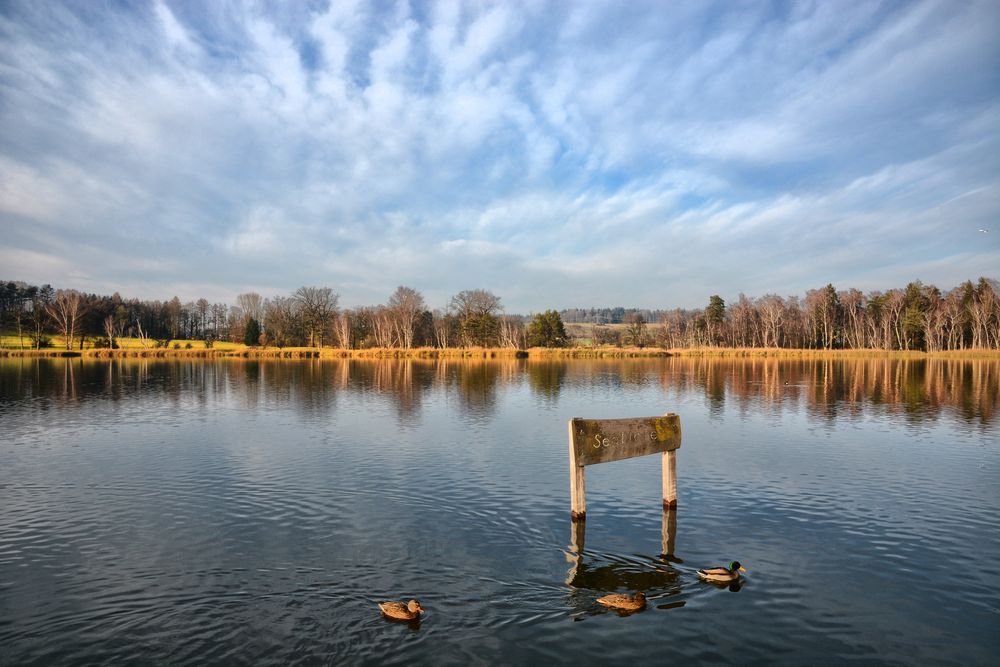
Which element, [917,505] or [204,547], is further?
Result: [917,505]

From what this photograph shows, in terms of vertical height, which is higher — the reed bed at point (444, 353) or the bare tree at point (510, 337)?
the bare tree at point (510, 337)

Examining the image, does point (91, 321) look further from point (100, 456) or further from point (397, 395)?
point (100, 456)

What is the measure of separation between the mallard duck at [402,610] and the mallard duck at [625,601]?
10.5 ft

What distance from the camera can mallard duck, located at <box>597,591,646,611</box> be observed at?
9.96m

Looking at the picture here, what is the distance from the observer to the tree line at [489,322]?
128250 millimetres

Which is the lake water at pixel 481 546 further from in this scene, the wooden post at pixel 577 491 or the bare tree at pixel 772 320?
the bare tree at pixel 772 320

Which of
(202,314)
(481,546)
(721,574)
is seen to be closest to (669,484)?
(721,574)

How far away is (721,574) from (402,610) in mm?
6047

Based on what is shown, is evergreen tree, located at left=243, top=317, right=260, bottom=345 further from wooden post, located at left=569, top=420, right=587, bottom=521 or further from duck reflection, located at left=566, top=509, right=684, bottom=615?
duck reflection, located at left=566, top=509, right=684, bottom=615

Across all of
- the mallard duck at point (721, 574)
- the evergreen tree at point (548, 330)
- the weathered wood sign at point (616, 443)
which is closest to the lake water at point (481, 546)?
the mallard duck at point (721, 574)

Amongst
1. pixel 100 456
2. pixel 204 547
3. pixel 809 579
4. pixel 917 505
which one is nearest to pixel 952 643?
pixel 809 579

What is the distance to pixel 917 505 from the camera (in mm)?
16453

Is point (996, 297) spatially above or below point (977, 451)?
above

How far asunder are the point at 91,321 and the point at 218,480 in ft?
471
